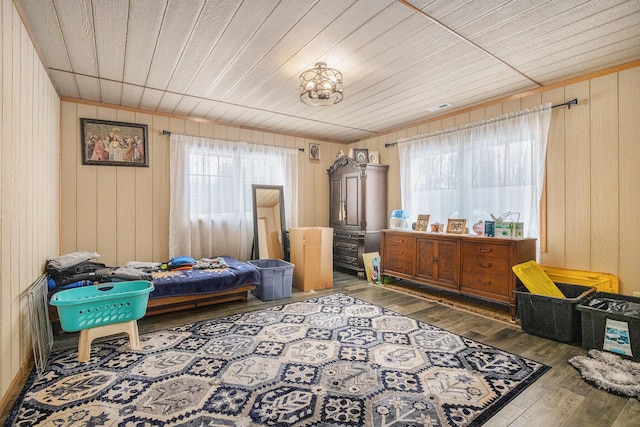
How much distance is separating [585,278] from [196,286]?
3.96 metres

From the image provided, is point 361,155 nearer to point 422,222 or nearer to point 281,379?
point 422,222

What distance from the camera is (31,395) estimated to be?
1.82 m

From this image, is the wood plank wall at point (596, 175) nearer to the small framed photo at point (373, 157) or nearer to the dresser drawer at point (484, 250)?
the dresser drawer at point (484, 250)

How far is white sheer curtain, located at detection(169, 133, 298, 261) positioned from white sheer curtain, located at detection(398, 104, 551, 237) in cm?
219

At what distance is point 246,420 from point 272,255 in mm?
3202

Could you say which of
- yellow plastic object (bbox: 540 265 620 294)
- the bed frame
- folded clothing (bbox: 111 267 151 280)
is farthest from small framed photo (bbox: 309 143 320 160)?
yellow plastic object (bbox: 540 265 620 294)

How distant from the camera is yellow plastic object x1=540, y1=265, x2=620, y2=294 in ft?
9.40

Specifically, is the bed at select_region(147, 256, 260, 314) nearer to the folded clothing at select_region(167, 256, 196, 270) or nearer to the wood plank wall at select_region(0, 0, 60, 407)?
the folded clothing at select_region(167, 256, 196, 270)

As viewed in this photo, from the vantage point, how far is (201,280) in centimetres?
333

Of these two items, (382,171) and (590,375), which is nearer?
(590,375)

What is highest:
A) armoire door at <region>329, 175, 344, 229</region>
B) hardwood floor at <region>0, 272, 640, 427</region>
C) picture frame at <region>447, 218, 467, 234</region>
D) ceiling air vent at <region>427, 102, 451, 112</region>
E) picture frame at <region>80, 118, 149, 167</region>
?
ceiling air vent at <region>427, 102, 451, 112</region>

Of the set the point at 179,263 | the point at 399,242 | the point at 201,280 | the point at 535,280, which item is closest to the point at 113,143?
the point at 179,263

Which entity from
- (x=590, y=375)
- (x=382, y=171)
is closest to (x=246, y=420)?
(x=590, y=375)

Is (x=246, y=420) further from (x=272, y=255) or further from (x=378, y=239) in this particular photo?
(x=378, y=239)
